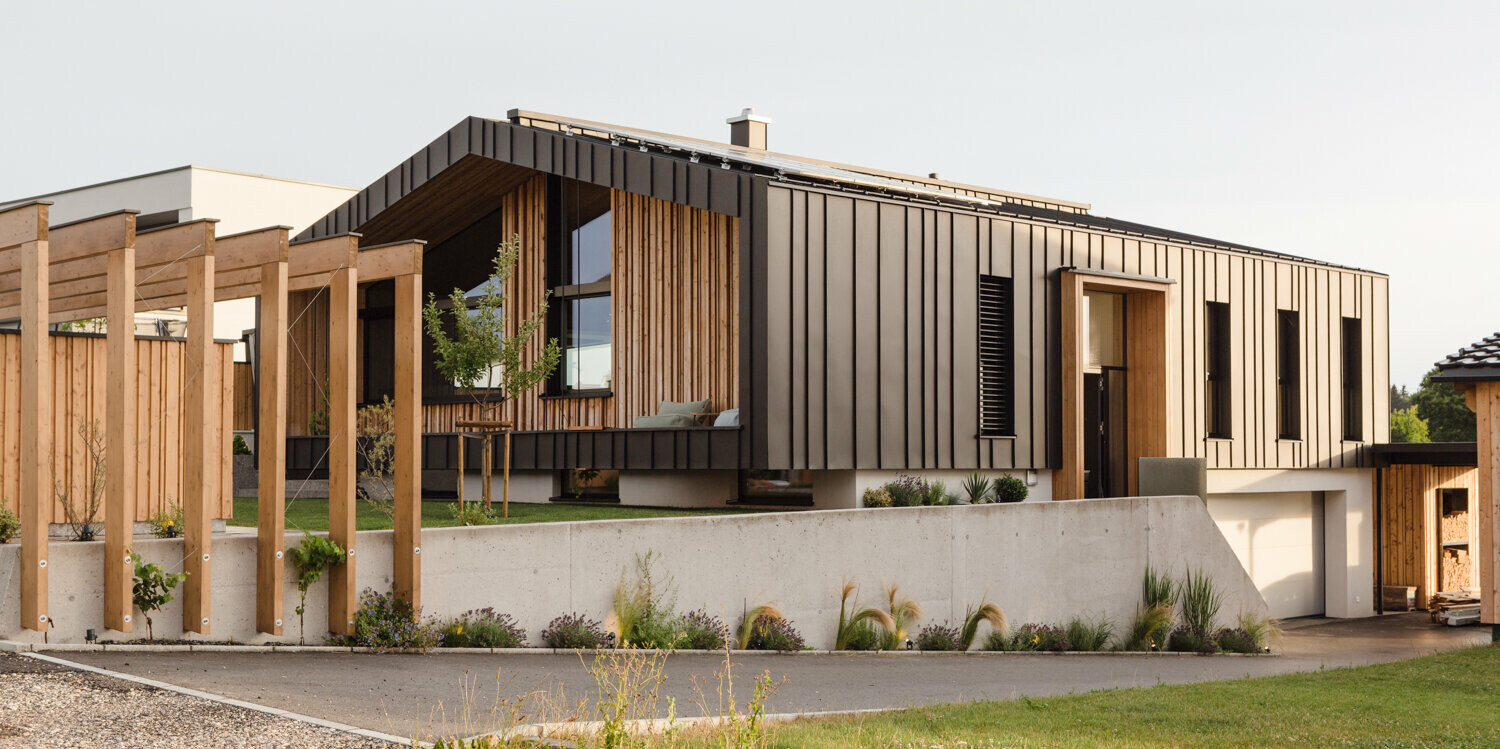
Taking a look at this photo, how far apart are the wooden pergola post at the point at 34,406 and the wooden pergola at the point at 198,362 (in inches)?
0.4

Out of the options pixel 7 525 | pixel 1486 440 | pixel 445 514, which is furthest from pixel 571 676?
pixel 1486 440

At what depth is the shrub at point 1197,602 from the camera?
19.2 m

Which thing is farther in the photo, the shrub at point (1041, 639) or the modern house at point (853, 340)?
the modern house at point (853, 340)

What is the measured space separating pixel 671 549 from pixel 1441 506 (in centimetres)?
1946

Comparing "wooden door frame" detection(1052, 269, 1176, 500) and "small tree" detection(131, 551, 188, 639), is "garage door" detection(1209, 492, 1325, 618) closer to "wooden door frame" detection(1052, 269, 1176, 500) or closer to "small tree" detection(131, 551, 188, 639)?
"wooden door frame" detection(1052, 269, 1176, 500)

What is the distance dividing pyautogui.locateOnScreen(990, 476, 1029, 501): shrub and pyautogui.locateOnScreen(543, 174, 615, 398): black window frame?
21.4 feet

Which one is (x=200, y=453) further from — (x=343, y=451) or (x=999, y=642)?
(x=999, y=642)

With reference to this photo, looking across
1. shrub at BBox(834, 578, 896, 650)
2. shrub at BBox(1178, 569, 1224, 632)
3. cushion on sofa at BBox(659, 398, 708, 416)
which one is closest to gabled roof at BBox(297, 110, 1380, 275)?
cushion on sofa at BBox(659, 398, 708, 416)

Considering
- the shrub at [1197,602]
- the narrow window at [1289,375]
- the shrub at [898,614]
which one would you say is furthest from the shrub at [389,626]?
the narrow window at [1289,375]

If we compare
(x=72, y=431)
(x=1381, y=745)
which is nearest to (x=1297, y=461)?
(x=1381, y=745)

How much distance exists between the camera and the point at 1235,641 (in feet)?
61.7

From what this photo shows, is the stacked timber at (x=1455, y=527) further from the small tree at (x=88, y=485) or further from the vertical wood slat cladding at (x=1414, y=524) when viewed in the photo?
the small tree at (x=88, y=485)

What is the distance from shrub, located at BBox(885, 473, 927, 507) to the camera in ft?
58.3

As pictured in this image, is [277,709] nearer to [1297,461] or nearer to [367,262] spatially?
[367,262]
